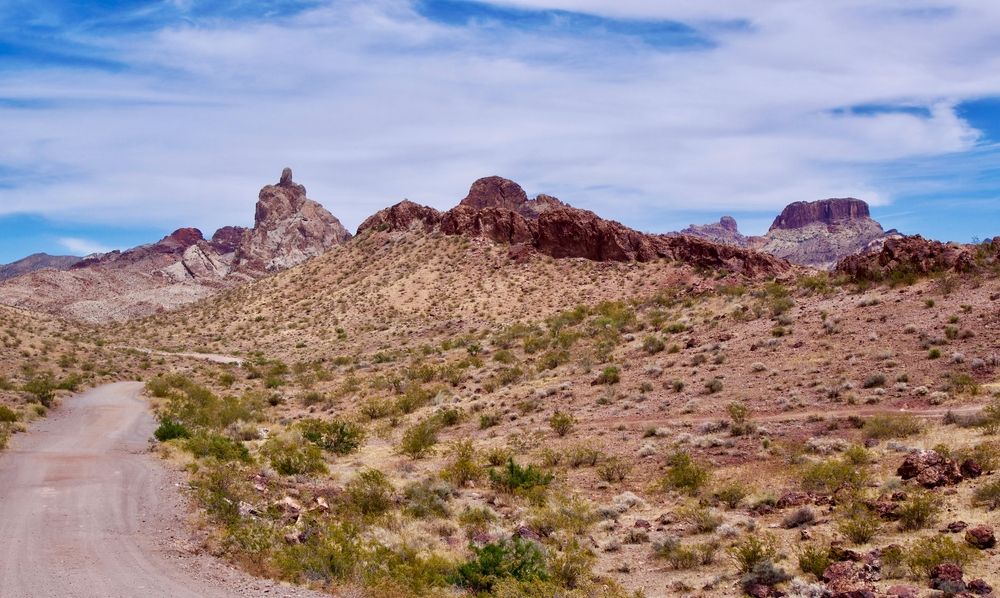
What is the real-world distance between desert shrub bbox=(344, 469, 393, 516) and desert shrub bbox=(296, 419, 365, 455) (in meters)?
5.59

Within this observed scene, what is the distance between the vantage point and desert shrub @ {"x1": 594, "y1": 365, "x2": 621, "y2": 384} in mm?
25297

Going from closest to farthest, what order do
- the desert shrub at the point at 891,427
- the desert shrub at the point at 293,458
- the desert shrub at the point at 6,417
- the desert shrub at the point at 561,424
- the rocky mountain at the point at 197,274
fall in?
Answer: the desert shrub at the point at 891,427
the desert shrub at the point at 293,458
the desert shrub at the point at 561,424
the desert shrub at the point at 6,417
the rocky mountain at the point at 197,274

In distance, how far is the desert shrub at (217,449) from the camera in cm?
1778

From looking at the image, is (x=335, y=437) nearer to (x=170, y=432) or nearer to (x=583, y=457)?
(x=170, y=432)

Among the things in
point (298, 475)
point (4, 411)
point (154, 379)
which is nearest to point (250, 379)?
point (154, 379)

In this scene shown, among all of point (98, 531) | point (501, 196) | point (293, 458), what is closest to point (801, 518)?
point (98, 531)

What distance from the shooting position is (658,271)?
56.4m

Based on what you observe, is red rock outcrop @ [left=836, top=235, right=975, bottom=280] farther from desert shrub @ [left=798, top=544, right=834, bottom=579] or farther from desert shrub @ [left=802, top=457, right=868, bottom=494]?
desert shrub @ [left=798, top=544, right=834, bottom=579]

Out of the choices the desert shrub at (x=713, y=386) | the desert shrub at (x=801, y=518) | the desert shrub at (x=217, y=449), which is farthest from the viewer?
the desert shrub at (x=713, y=386)

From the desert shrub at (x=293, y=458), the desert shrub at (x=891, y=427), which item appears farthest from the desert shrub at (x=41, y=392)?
the desert shrub at (x=891, y=427)

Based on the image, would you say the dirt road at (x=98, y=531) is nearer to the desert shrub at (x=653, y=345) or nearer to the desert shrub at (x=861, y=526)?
the desert shrub at (x=861, y=526)

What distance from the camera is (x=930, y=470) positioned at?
1241 centimetres

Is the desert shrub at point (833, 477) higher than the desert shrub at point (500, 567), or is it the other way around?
the desert shrub at point (833, 477)

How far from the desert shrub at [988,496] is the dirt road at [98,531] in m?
10.0
